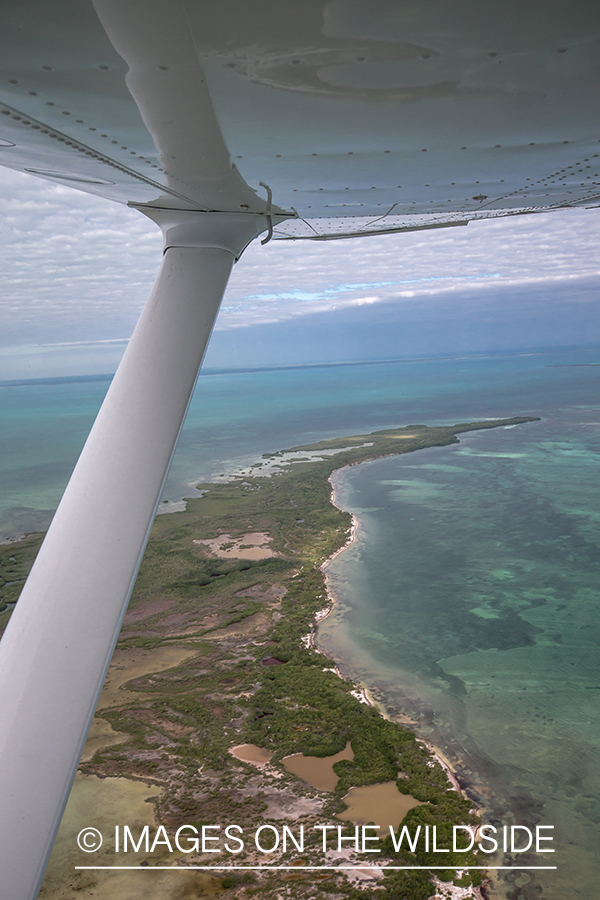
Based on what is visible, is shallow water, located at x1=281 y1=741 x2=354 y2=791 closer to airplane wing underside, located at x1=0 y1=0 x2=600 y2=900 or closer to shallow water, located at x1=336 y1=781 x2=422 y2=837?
shallow water, located at x1=336 y1=781 x2=422 y2=837

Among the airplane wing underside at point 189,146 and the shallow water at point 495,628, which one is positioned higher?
the airplane wing underside at point 189,146

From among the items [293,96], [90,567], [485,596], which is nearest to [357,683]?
[485,596]

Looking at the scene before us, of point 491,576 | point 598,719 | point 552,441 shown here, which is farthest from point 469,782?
point 552,441

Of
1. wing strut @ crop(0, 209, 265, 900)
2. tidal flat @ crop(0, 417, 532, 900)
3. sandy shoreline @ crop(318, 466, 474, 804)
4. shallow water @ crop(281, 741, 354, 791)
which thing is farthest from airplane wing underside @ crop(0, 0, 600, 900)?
sandy shoreline @ crop(318, 466, 474, 804)

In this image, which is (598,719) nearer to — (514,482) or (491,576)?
(491,576)

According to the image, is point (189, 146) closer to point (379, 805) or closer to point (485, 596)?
point (379, 805)

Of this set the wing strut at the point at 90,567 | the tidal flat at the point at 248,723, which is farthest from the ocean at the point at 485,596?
the wing strut at the point at 90,567

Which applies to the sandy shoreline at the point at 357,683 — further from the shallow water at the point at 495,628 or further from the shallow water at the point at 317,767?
the shallow water at the point at 317,767
